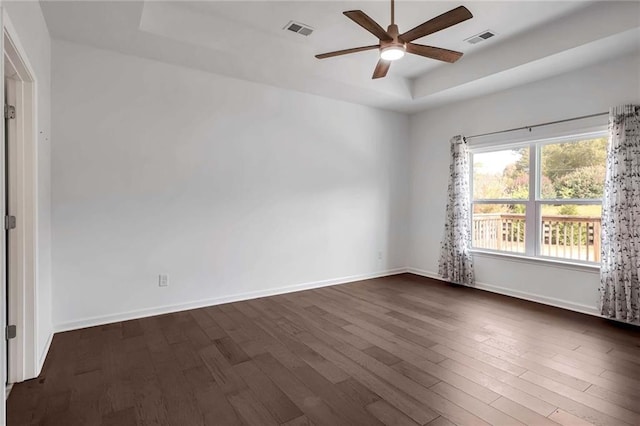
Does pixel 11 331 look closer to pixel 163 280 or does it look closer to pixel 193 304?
pixel 163 280

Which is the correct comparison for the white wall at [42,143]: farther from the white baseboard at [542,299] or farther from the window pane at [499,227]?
the window pane at [499,227]

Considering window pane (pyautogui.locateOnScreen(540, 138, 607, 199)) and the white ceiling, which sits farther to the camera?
window pane (pyautogui.locateOnScreen(540, 138, 607, 199))

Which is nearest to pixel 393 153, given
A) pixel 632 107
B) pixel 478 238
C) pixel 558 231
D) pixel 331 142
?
pixel 331 142

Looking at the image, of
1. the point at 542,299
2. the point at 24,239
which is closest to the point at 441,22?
the point at 24,239

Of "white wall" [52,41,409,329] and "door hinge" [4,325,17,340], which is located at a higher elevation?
"white wall" [52,41,409,329]

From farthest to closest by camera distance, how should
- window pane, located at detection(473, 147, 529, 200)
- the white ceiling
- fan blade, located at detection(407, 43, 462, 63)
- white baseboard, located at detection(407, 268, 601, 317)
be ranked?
window pane, located at detection(473, 147, 529, 200) → white baseboard, located at detection(407, 268, 601, 317) → the white ceiling → fan blade, located at detection(407, 43, 462, 63)

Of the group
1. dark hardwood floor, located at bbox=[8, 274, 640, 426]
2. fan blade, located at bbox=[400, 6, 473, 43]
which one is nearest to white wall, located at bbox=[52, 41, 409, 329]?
dark hardwood floor, located at bbox=[8, 274, 640, 426]

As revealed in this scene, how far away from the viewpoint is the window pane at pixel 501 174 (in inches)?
177

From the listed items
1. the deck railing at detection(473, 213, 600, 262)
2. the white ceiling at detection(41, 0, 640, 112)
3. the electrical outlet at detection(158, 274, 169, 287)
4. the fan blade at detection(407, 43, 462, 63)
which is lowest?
the electrical outlet at detection(158, 274, 169, 287)

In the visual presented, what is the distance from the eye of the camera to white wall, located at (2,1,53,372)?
2352 millimetres

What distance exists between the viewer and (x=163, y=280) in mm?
3748

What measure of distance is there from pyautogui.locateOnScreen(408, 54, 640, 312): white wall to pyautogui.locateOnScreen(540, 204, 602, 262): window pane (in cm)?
21

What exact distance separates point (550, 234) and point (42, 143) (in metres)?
5.40

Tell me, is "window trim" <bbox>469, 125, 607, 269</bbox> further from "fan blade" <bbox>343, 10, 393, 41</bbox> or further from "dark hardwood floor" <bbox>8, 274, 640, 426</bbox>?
"fan blade" <bbox>343, 10, 393, 41</bbox>
